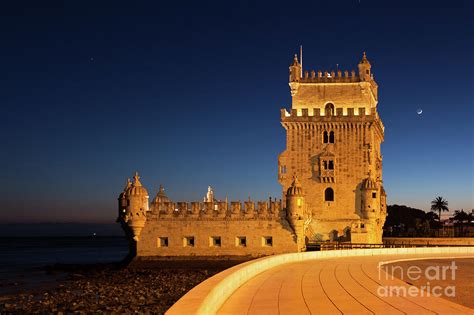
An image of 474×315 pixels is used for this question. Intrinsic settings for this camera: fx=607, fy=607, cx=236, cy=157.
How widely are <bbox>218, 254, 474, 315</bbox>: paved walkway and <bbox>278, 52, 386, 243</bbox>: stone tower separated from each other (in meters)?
32.9

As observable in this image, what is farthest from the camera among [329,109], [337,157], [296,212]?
[329,109]

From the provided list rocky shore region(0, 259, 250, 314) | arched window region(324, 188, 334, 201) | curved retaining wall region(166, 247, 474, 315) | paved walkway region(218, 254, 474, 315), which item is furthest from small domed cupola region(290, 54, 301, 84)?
paved walkway region(218, 254, 474, 315)

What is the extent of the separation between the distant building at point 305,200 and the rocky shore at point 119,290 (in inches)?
61.6

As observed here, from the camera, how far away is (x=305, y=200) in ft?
193

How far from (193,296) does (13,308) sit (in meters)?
25.5

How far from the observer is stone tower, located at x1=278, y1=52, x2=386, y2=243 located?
2320 inches

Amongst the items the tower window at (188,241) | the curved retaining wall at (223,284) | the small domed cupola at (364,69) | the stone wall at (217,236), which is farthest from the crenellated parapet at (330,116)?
the curved retaining wall at (223,284)

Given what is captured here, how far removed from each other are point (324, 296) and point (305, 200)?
1590 inches

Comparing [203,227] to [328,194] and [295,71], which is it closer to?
[328,194]

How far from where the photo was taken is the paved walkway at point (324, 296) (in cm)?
1612

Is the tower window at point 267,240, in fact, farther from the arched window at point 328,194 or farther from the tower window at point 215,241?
the arched window at point 328,194

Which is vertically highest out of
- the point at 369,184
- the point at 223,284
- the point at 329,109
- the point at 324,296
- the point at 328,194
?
the point at 329,109

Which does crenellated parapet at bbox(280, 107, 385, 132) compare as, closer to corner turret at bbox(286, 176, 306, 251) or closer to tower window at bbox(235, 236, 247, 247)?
corner turret at bbox(286, 176, 306, 251)

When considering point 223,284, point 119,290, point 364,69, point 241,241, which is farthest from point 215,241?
point 223,284
